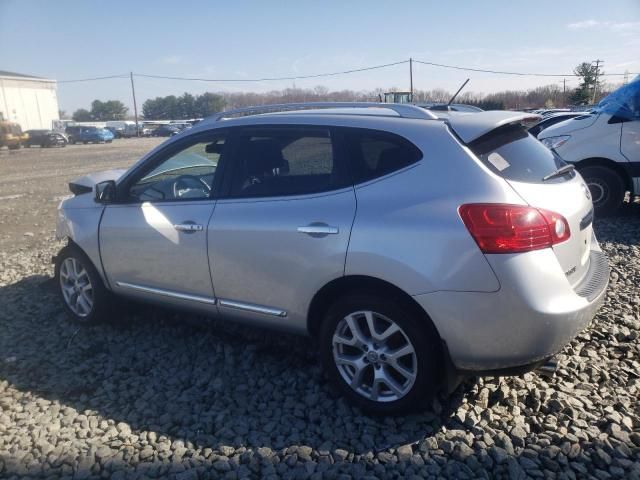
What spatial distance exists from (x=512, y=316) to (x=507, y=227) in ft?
1.46

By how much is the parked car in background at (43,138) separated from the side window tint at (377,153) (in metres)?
44.6

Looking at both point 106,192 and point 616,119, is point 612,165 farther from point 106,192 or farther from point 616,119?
point 106,192

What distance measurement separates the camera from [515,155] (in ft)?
9.86

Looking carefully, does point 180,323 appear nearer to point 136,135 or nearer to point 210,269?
point 210,269

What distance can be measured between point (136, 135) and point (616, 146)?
209ft

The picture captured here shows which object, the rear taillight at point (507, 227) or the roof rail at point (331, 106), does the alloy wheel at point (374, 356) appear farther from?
the roof rail at point (331, 106)

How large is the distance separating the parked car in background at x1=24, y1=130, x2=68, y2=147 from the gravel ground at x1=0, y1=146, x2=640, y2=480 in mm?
42494

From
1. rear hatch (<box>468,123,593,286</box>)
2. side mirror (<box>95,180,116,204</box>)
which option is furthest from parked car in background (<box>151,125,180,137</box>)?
rear hatch (<box>468,123,593,286</box>)

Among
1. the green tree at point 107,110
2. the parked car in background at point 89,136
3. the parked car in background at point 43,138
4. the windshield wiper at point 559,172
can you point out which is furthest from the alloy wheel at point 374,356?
Answer: the green tree at point 107,110

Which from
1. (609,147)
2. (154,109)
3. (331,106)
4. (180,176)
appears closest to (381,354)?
(331,106)

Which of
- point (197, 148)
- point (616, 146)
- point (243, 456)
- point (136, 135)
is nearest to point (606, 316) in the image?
point (243, 456)

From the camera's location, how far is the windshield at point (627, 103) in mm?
7297

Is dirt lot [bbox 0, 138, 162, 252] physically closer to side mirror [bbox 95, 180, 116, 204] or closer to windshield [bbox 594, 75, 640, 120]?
side mirror [bbox 95, 180, 116, 204]

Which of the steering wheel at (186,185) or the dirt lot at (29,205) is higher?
the steering wheel at (186,185)
